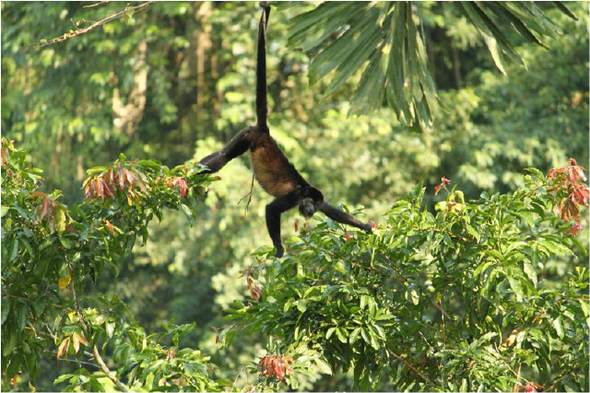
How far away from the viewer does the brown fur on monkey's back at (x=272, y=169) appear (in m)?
5.55

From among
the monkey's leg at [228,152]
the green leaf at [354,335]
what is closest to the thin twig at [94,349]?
the green leaf at [354,335]

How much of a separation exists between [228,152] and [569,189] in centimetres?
234

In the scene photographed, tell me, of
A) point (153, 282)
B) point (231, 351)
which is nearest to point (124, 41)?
point (153, 282)

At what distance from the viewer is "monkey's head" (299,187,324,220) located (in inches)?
212

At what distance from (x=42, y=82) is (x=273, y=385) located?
377 inches

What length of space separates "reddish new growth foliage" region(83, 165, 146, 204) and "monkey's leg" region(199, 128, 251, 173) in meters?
1.60

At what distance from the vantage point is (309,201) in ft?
17.9

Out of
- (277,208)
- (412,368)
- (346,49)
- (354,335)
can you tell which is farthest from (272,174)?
(354,335)

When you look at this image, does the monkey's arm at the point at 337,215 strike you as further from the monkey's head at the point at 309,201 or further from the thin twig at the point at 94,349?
the thin twig at the point at 94,349

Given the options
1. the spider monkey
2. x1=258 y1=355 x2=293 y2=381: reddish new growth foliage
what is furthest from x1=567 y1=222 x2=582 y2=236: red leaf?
the spider monkey

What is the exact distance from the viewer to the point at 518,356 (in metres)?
4.00

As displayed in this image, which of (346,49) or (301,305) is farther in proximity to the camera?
(346,49)

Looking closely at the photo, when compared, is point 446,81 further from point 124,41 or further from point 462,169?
point 124,41

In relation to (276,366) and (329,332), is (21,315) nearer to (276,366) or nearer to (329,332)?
(276,366)
